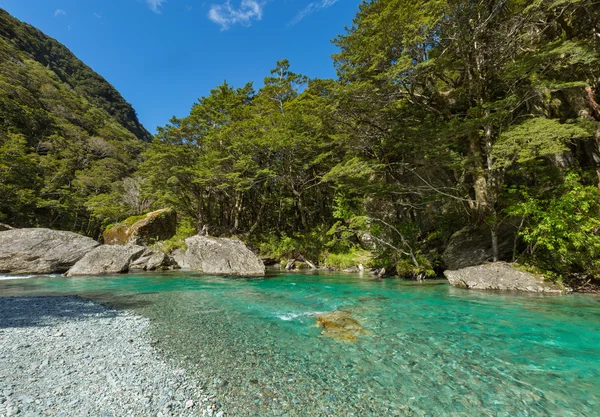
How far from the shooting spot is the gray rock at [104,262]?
15.9 metres

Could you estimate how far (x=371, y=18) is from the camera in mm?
13734

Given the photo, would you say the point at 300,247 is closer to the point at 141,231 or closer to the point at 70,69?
the point at 141,231

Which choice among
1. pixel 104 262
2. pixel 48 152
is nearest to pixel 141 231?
pixel 104 262

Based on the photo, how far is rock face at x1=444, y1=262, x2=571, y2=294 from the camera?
31.8ft

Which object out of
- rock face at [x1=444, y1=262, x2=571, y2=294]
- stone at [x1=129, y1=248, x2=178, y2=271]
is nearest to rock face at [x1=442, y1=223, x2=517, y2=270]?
rock face at [x1=444, y1=262, x2=571, y2=294]

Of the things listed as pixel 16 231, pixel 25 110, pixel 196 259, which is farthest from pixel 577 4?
pixel 25 110

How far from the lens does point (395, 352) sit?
16.3 ft

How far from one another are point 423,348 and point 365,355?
1.22 meters

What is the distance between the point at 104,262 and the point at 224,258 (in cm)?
741

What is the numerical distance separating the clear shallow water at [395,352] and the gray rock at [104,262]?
320 inches

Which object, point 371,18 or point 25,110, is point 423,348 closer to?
point 371,18

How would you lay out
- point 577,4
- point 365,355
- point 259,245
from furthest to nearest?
→ point 259,245
point 577,4
point 365,355

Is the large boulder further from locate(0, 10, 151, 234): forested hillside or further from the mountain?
Answer: the mountain

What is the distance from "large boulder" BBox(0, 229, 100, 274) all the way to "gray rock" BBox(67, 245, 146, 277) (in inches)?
67.2
